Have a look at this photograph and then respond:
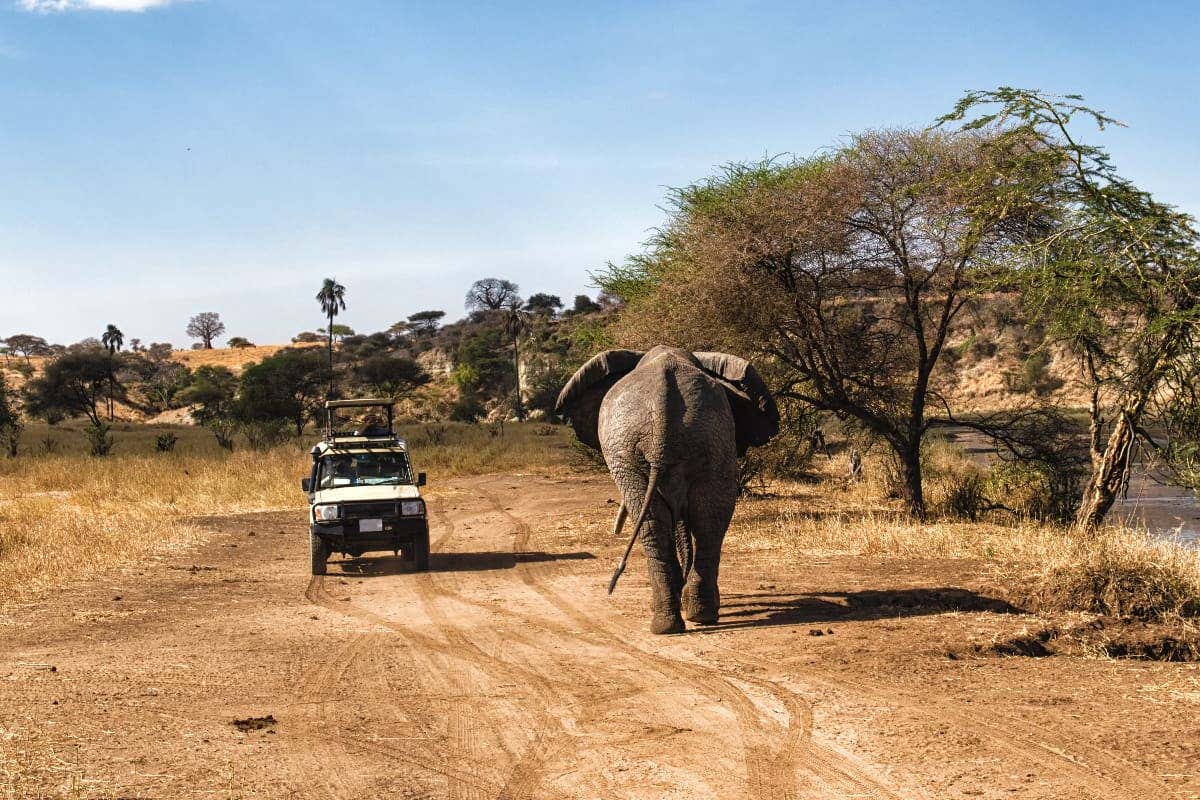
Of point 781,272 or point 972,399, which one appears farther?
Result: point 972,399

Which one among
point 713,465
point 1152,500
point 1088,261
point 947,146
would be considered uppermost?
point 947,146

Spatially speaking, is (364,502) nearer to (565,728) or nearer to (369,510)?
(369,510)

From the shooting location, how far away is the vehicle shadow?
1399 cm

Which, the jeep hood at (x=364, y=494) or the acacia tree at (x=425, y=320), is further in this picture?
the acacia tree at (x=425, y=320)

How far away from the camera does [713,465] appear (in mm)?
9500

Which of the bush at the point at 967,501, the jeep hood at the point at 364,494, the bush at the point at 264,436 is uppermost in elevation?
the jeep hood at the point at 364,494

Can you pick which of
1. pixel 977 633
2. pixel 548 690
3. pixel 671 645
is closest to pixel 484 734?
pixel 548 690

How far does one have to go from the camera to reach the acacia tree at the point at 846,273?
15.8 meters

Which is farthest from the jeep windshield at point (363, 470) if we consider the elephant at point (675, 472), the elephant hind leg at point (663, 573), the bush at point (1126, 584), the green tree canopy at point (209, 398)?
the green tree canopy at point (209, 398)

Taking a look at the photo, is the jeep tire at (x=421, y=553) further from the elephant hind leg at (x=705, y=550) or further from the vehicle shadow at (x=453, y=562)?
the elephant hind leg at (x=705, y=550)

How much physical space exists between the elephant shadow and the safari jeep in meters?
4.52

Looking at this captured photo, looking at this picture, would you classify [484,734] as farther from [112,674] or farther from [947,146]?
[947,146]

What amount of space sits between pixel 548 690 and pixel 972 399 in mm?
56026

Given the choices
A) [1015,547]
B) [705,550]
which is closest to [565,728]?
[705,550]
